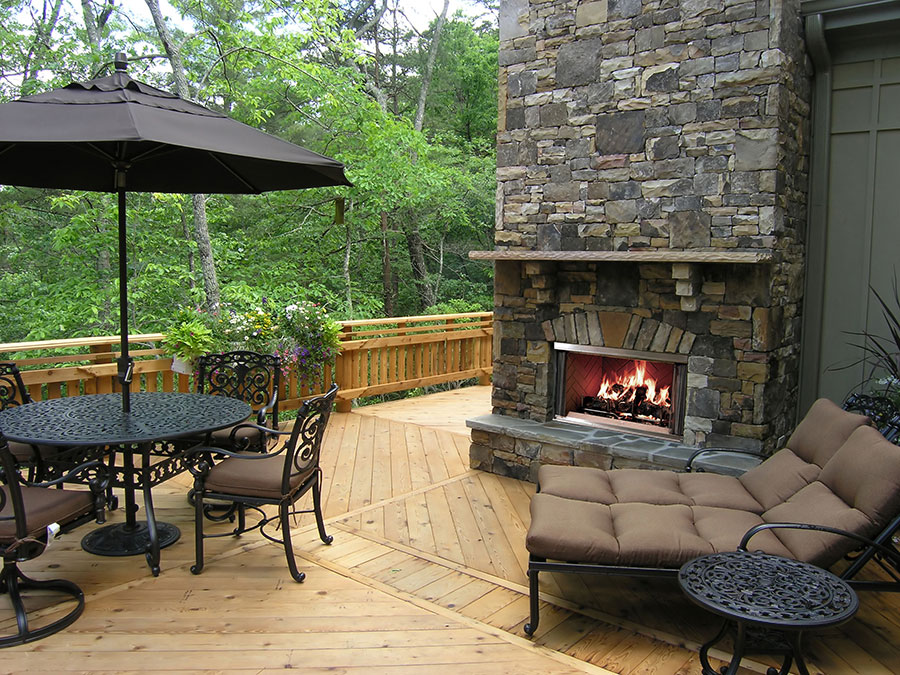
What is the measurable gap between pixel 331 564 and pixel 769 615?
6.74ft

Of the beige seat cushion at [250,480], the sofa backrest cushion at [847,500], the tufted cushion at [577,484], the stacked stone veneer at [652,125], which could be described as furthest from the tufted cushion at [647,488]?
the stacked stone veneer at [652,125]

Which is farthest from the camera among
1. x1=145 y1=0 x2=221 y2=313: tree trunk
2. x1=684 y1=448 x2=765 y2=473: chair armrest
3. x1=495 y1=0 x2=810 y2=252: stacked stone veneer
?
x1=145 y1=0 x2=221 y2=313: tree trunk

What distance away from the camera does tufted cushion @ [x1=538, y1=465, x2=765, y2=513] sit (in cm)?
325

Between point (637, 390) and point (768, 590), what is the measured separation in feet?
8.79

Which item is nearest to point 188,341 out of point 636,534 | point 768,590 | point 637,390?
point 637,390

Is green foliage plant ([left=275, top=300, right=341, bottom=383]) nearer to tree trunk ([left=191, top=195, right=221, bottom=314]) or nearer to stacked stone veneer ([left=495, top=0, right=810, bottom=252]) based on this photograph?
stacked stone veneer ([left=495, top=0, right=810, bottom=252])

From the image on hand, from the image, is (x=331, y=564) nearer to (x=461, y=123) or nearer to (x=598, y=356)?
(x=598, y=356)

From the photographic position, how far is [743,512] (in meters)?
3.09

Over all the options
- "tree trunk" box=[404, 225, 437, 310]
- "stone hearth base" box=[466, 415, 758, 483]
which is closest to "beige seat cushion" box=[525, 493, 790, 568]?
"stone hearth base" box=[466, 415, 758, 483]

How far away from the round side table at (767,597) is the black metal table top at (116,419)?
7.51 ft

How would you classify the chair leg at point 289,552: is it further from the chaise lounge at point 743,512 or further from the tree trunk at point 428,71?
the tree trunk at point 428,71

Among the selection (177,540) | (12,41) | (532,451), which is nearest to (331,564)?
(177,540)

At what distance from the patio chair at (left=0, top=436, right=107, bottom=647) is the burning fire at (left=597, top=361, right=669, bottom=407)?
11.1 ft

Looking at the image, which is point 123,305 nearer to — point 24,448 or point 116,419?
point 116,419
